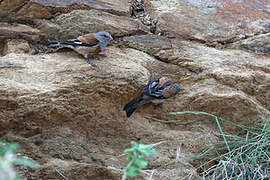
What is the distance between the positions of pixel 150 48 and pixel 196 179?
1.36 meters

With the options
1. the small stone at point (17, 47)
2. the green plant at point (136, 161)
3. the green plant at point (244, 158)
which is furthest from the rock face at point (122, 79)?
the green plant at point (136, 161)

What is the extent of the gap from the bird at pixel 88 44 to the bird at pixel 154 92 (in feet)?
1.62

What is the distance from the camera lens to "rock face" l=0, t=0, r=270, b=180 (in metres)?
2.54

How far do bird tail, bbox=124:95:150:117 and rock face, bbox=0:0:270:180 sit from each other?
0.05m

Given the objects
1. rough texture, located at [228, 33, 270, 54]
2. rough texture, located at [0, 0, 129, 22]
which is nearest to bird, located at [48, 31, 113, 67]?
rough texture, located at [0, 0, 129, 22]

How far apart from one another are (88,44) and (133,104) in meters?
0.65

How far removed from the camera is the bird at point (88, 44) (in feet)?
9.73

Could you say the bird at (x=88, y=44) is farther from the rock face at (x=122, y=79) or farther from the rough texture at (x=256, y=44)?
the rough texture at (x=256, y=44)

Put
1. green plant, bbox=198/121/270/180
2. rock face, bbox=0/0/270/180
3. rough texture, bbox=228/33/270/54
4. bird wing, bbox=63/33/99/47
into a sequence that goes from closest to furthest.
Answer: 1. rock face, bbox=0/0/270/180
2. green plant, bbox=198/121/270/180
3. bird wing, bbox=63/33/99/47
4. rough texture, bbox=228/33/270/54

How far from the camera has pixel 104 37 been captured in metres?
3.16

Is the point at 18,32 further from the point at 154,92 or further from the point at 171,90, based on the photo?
the point at 171,90

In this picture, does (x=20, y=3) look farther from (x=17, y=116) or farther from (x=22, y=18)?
(x=17, y=116)

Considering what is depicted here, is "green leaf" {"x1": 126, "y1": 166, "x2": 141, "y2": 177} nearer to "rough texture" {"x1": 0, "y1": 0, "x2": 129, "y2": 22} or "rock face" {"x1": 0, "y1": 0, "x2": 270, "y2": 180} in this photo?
"rock face" {"x1": 0, "y1": 0, "x2": 270, "y2": 180}

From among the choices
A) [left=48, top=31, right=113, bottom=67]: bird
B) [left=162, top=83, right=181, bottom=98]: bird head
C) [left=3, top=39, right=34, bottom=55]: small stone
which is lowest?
[left=162, top=83, right=181, bottom=98]: bird head
